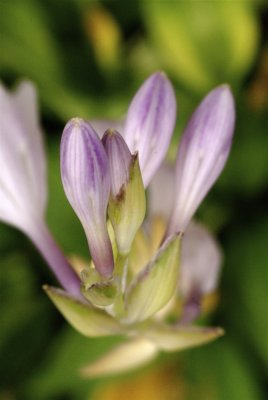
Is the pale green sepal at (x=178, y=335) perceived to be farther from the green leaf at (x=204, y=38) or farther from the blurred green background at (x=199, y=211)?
the green leaf at (x=204, y=38)

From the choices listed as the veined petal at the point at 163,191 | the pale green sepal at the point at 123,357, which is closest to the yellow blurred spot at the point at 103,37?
the veined petal at the point at 163,191

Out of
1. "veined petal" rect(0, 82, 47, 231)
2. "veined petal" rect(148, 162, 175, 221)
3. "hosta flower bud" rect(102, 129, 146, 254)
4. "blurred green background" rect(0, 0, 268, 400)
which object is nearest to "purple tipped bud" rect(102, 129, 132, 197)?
"hosta flower bud" rect(102, 129, 146, 254)

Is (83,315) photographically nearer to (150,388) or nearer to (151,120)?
(151,120)

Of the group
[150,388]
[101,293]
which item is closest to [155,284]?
[101,293]

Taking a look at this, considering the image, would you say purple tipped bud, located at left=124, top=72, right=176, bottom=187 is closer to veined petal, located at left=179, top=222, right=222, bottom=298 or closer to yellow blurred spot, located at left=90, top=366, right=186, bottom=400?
veined petal, located at left=179, top=222, right=222, bottom=298

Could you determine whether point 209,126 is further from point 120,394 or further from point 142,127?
point 120,394

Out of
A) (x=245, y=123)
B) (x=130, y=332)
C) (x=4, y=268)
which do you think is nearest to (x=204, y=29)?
(x=245, y=123)
